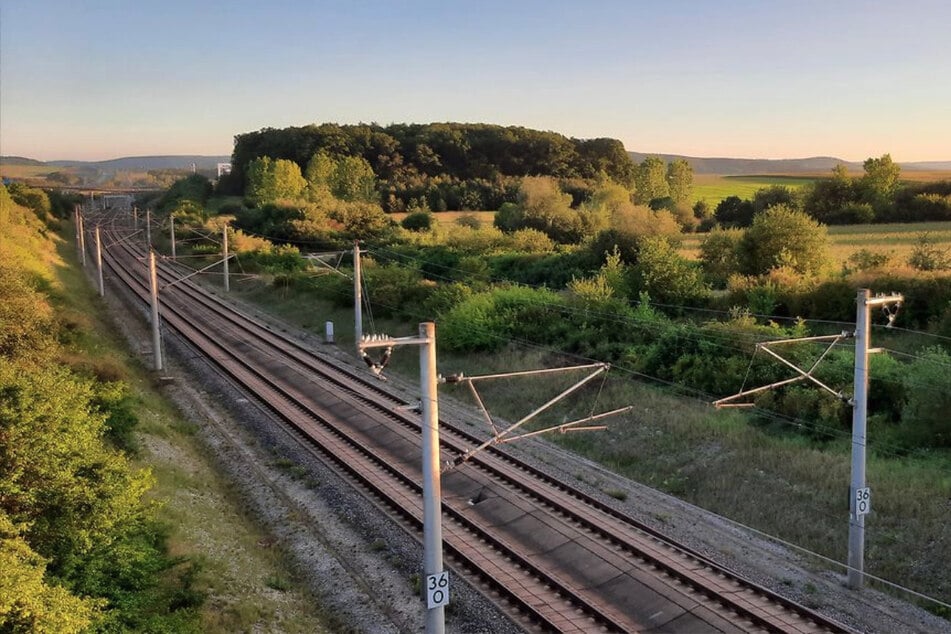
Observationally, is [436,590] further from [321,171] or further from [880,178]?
[321,171]

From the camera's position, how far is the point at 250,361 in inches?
1255

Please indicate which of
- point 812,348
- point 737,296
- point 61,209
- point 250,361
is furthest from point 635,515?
point 61,209

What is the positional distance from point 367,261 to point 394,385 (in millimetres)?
21729

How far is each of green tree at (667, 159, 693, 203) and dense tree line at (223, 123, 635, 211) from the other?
16966 millimetres

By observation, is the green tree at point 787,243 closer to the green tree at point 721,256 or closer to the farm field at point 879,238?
the green tree at point 721,256

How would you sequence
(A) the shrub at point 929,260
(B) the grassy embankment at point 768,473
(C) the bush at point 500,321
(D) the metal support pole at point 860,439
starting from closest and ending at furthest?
(D) the metal support pole at point 860,439, (B) the grassy embankment at point 768,473, (A) the shrub at point 929,260, (C) the bush at point 500,321

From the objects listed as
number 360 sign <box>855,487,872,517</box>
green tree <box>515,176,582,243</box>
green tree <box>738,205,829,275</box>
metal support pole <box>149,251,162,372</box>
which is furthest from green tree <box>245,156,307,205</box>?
number 360 sign <box>855,487,872,517</box>

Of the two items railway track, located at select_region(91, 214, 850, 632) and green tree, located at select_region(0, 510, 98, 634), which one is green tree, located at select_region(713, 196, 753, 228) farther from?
green tree, located at select_region(0, 510, 98, 634)

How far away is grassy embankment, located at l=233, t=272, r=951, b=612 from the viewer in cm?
1476

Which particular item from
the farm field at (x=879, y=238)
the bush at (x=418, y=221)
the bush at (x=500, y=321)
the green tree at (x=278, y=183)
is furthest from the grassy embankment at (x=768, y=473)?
the green tree at (x=278, y=183)

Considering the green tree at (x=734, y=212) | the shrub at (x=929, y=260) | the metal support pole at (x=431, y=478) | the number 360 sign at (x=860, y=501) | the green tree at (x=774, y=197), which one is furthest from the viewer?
the green tree at (x=734, y=212)

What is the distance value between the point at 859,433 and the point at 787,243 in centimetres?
2254

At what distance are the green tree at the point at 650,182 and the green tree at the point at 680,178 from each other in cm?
121

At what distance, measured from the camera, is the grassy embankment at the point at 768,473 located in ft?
48.4
